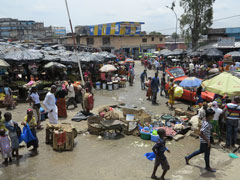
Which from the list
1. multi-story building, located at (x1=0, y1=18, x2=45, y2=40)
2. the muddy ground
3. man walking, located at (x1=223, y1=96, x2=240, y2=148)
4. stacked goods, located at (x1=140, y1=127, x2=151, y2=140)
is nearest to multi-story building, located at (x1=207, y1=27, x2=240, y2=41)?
man walking, located at (x1=223, y1=96, x2=240, y2=148)

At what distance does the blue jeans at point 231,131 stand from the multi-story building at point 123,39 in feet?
125

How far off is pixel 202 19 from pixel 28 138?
28.4 metres

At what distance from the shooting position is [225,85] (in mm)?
7477

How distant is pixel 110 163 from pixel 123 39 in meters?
40.3

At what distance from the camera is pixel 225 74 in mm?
7934

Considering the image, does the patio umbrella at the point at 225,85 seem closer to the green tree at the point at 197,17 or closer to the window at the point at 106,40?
the green tree at the point at 197,17

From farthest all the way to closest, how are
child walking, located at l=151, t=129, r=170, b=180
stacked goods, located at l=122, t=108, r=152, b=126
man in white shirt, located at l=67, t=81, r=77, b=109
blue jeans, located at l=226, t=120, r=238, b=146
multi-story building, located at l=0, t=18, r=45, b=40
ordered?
multi-story building, located at l=0, t=18, r=45, b=40, man in white shirt, located at l=67, t=81, r=77, b=109, stacked goods, located at l=122, t=108, r=152, b=126, blue jeans, located at l=226, t=120, r=238, b=146, child walking, located at l=151, t=129, r=170, b=180

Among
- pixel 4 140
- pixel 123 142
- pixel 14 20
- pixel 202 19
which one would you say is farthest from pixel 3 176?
pixel 14 20

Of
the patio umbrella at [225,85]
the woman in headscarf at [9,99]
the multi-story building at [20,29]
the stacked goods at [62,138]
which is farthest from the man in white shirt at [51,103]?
the multi-story building at [20,29]

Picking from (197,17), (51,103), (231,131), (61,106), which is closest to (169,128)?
(231,131)

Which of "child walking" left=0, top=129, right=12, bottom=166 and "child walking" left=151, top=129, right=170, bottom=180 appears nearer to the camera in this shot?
"child walking" left=151, top=129, right=170, bottom=180

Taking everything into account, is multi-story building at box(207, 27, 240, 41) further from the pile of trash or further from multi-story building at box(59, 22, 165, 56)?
the pile of trash

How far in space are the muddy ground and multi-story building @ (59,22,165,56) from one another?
123ft

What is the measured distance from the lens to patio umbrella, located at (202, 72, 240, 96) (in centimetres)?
721
